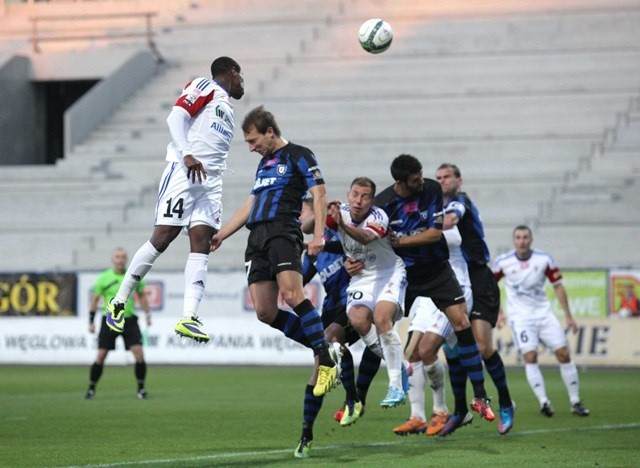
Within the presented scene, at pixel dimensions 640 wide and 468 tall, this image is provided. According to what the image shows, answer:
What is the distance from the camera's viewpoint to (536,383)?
50.4 ft

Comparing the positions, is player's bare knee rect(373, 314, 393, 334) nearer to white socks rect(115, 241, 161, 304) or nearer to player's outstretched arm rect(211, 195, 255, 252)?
player's outstretched arm rect(211, 195, 255, 252)

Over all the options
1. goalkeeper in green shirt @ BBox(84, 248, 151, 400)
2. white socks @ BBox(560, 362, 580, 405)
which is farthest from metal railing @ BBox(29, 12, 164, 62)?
white socks @ BBox(560, 362, 580, 405)

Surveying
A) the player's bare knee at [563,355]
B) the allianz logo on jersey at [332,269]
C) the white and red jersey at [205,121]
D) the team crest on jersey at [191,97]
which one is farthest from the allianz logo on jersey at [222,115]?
the player's bare knee at [563,355]

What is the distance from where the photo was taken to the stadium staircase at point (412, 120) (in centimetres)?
3058

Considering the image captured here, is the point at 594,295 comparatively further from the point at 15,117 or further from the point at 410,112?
the point at 15,117

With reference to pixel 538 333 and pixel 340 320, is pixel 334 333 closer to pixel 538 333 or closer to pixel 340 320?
pixel 340 320

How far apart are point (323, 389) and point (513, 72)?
25.2 meters

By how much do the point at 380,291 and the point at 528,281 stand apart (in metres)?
5.23

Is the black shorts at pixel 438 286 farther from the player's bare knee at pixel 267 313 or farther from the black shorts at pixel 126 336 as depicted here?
the black shorts at pixel 126 336

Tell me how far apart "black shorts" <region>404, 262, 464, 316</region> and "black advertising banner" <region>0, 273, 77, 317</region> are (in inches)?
701

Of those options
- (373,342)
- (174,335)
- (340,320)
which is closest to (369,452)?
(373,342)

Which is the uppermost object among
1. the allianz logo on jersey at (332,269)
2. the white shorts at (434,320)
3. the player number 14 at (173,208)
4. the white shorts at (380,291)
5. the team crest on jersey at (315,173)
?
the team crest on jersey at (315,173)

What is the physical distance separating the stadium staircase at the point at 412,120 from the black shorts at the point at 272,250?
18362 millimetres

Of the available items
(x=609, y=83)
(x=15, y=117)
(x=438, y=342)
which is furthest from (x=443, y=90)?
(x=438, y=342)
